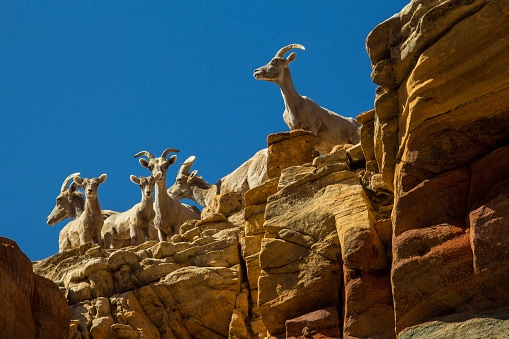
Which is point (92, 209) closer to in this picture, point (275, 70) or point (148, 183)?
point (148, 183)

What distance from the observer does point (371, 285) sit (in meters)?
9.84

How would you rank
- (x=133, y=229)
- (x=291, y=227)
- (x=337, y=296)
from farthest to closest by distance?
(x=133, y=229)
(x=291, y=227)
(x=337, y=296)

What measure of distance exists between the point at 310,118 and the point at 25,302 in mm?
14434

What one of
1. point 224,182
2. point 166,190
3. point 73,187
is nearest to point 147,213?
point 166,190

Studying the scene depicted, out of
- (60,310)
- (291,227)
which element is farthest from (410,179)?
(60,310)

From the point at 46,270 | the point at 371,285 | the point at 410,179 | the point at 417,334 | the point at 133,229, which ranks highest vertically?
the point at 133,229

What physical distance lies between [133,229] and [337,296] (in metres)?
15.6

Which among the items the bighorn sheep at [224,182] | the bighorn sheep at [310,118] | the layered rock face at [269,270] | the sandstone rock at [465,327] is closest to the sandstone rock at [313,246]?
the layered rock face at [269,270]

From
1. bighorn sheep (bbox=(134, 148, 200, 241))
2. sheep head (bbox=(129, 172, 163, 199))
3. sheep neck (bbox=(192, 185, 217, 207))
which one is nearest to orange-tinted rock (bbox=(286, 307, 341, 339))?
bighorn sheep (bbox=(134, 148, 200, 241))

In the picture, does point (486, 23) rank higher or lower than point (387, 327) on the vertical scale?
higher

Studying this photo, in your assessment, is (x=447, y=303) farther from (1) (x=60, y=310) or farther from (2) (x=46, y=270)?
(2) (x=46, y=270)

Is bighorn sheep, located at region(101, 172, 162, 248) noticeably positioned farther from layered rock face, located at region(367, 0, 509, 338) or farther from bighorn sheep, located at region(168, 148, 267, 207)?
layered rock face, located at region(367, 0, 509, 338)

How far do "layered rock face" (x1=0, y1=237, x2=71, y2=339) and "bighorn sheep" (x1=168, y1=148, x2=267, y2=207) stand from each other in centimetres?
1142

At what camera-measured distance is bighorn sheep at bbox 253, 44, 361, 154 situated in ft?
77.4
